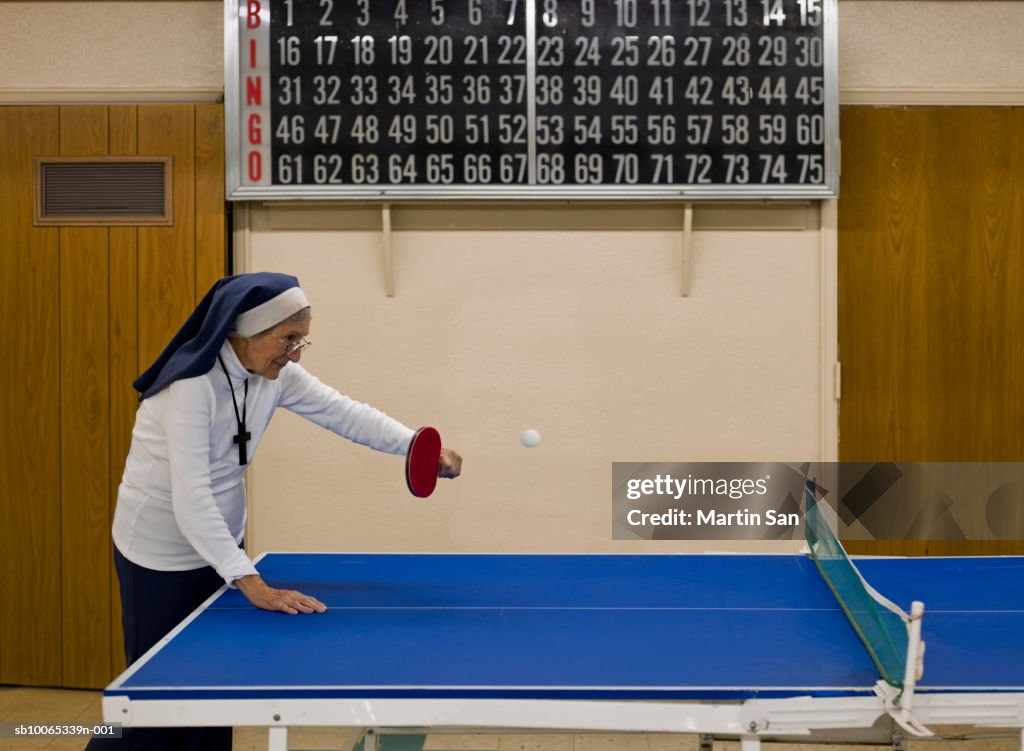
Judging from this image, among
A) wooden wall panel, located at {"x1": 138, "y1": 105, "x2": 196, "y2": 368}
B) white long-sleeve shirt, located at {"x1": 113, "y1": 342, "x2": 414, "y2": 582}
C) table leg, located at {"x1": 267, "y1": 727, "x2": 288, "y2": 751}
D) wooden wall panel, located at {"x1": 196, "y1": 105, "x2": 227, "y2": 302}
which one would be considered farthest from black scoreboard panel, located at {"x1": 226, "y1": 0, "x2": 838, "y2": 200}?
table leg, located at {"x1": 267, "y1": 727, "x2": 288, "y2": 751}

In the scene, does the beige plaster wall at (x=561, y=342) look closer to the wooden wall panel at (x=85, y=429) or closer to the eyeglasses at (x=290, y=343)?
the wooden wall panel at (x=85, y=429)

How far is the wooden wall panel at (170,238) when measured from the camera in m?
4.29

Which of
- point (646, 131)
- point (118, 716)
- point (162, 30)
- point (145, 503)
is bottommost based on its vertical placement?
point (118, 716)

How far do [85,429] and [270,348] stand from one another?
2110mm

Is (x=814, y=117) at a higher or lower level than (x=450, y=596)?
higher

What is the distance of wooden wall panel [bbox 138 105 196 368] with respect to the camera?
4289mm

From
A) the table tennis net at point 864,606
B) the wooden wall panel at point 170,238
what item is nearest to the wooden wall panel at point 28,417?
the wooden wall panel at point 170,238

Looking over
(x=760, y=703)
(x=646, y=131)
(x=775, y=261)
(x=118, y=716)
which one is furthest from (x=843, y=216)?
(x=118, y=716)

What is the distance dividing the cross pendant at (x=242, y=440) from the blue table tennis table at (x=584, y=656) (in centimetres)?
35

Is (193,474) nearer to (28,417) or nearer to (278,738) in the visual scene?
(278,738)

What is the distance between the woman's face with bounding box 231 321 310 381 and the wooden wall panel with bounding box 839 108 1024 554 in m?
2.57

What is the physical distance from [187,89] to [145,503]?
2.29 metres

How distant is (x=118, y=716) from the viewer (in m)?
1.92

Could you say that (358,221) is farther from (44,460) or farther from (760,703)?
(760,703)
